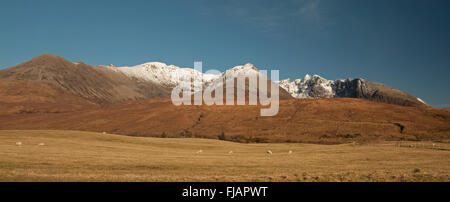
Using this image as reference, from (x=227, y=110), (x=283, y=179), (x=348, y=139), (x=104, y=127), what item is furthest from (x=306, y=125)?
(x=283, y=179)

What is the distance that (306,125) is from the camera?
92750 mm

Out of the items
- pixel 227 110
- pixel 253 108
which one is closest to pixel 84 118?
pixel 227 110

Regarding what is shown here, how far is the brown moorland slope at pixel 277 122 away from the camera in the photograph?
8194 cm

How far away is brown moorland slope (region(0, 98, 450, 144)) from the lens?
81938 millimetres

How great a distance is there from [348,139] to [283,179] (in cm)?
6538

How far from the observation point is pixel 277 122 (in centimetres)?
9925
